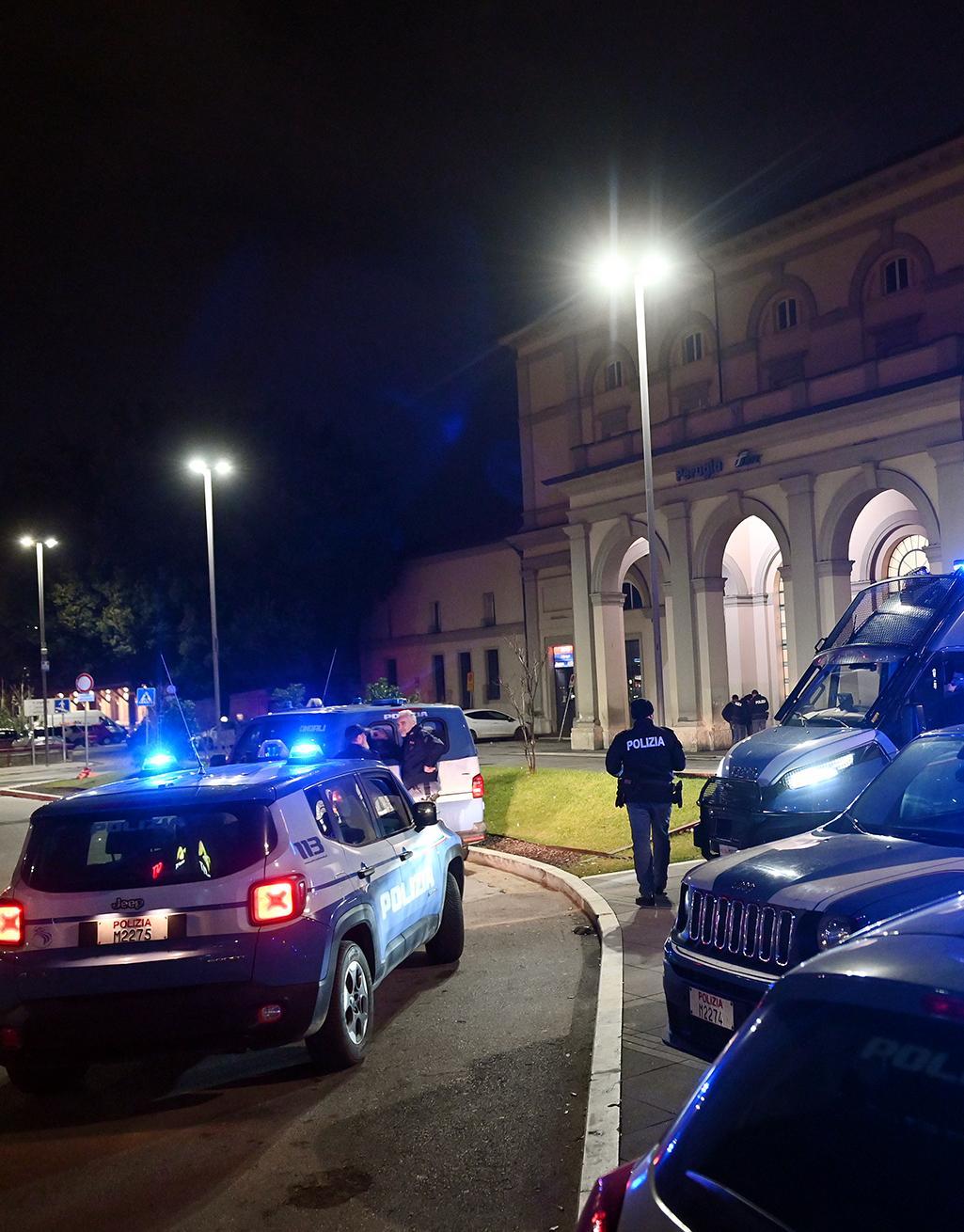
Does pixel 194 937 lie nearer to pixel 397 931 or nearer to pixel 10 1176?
pixel 10 1176

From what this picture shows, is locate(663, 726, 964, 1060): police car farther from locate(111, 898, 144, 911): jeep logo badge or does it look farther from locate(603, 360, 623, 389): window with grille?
locate(603, 360, 623, 389): window with grille

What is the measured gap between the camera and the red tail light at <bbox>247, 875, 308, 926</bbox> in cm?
592

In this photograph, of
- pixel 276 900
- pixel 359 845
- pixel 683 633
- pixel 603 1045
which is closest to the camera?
pixel 276 900

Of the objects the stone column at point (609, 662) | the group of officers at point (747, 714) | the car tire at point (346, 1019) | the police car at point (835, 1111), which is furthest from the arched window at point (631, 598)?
the police car at point (835, 1111)

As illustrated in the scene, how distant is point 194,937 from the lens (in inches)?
230

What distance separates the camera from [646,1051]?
620 cm

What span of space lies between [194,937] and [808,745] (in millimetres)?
6725

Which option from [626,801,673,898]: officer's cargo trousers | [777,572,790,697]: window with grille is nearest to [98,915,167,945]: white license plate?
[626,801,673,898]: officer's cargo trousers

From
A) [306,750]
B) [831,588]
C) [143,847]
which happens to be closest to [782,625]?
[831,588]

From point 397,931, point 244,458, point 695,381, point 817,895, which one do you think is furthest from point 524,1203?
point 244,458

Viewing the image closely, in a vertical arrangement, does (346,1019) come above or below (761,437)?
below

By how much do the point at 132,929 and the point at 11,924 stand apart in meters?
0.65

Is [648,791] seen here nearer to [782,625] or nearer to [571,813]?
[571,813]

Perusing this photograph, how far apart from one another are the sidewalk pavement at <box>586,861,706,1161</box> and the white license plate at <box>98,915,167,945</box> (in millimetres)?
2429
